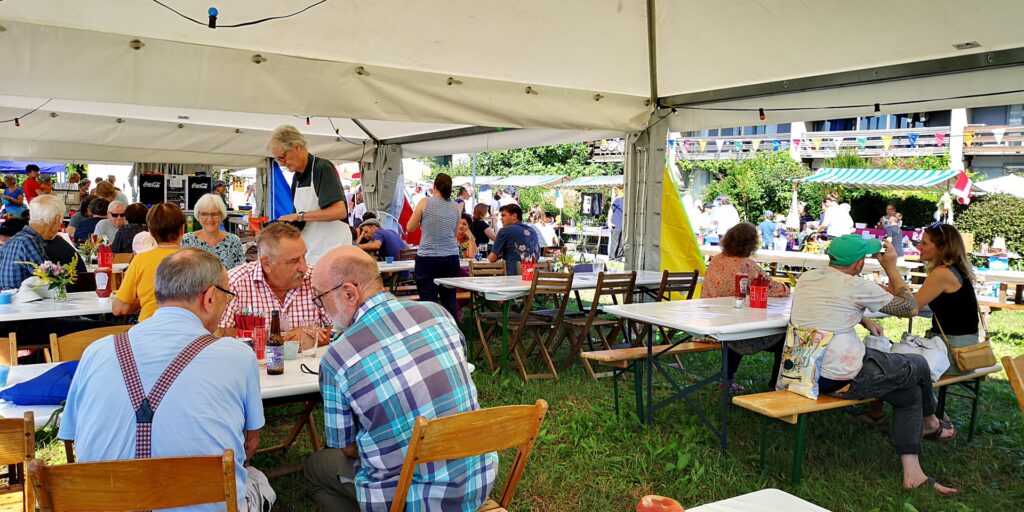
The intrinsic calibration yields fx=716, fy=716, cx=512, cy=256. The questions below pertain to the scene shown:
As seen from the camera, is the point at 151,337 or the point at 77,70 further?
the point at 77,70

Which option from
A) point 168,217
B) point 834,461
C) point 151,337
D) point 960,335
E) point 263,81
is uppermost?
point 263,81

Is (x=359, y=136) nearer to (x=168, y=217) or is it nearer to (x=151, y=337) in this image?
(x=168, y=217)

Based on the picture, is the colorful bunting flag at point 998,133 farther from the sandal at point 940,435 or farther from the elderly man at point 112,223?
the elderly man at point 112,223

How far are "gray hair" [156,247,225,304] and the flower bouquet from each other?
2.98 meters

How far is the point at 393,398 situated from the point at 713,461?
8.25 feet

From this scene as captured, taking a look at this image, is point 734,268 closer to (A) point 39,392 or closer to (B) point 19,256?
(A) point 39,392

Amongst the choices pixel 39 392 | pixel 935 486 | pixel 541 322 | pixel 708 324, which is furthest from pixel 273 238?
pixel 935 486

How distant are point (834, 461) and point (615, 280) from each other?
230cm

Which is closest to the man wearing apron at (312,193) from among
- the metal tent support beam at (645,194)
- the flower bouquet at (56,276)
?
the flower bouquet at (56,276)

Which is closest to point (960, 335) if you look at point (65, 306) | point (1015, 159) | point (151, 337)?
point (151, 337)

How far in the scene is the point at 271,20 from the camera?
4.74 m

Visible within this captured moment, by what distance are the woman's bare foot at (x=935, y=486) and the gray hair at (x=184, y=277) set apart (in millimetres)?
3434

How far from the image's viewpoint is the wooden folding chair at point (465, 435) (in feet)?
6.21

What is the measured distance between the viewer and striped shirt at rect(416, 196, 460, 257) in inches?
254
